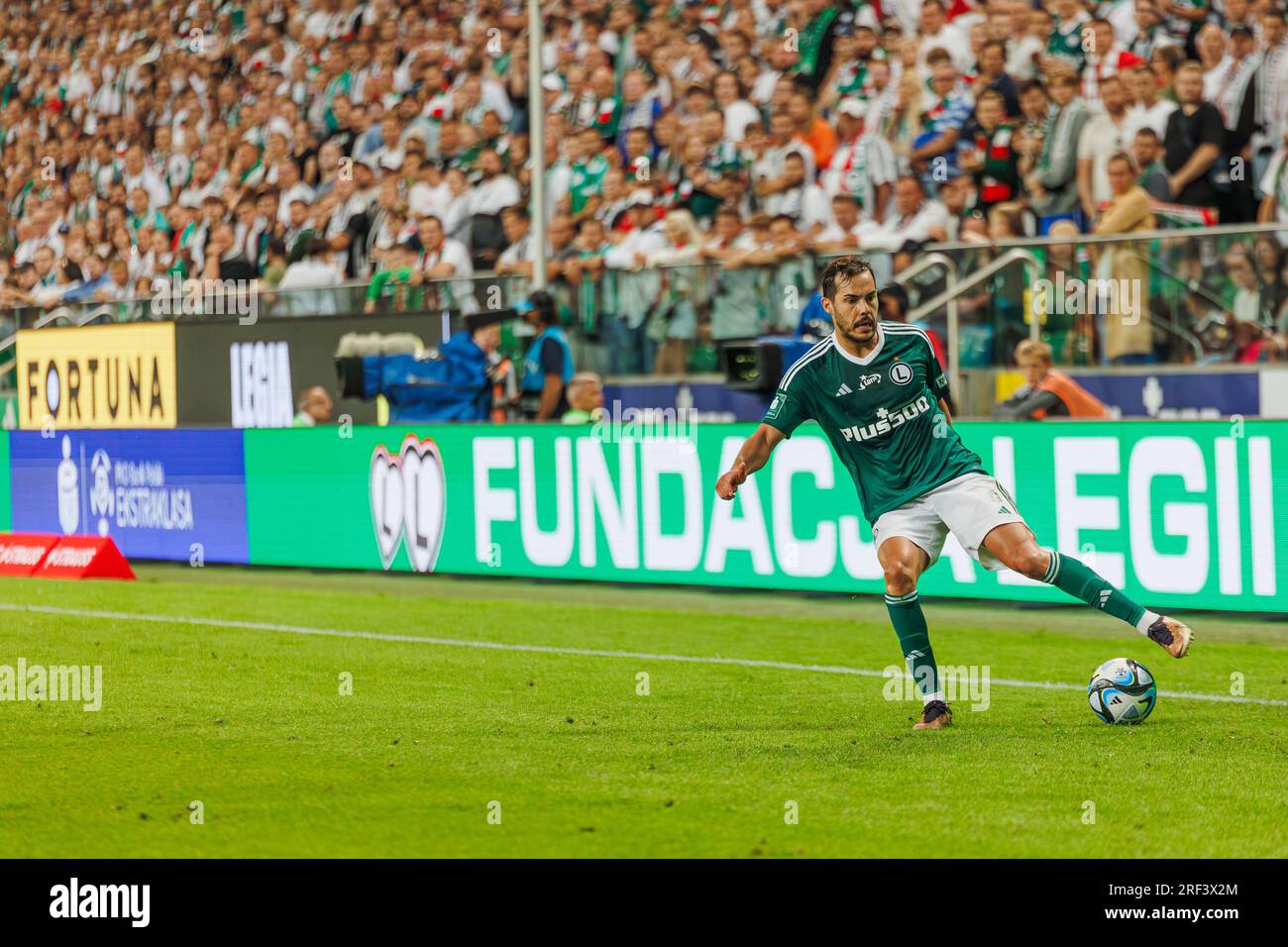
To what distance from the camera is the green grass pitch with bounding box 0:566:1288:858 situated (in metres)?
6.22

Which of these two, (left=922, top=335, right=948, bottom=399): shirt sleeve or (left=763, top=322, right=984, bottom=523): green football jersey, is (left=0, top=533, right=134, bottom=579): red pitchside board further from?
(left=922, top=335, right=948, bottom=399): shirt sleeve

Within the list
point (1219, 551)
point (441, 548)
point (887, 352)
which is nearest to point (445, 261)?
point (441, 548)

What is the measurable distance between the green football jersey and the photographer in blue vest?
6476 mm

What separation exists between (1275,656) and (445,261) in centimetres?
990

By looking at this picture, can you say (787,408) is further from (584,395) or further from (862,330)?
(584,395)

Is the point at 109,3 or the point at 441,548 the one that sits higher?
the point at 109,3

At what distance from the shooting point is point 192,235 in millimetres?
23234

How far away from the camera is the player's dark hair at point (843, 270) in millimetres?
8141

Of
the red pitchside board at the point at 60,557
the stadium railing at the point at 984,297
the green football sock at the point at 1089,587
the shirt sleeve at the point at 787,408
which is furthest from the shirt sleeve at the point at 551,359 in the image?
the green football sock at the point at 1089,587

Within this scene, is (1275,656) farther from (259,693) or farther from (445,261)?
(445,261)

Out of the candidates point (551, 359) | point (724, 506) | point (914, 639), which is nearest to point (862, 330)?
point (914, 639)

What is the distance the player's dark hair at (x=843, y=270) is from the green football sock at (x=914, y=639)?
1351mm
